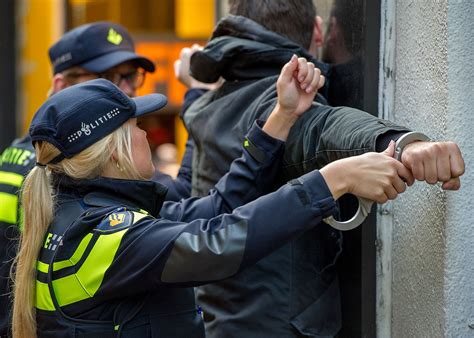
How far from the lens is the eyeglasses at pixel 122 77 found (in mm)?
4180

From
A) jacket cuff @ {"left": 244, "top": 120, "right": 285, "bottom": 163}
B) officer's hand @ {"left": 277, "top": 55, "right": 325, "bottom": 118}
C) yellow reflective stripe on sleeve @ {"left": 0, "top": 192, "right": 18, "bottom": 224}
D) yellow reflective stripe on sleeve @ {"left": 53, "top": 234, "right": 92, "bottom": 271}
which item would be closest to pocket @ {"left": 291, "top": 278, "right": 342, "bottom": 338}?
jacket cuff @ {"left": 244, "top": 120, "right": 285, "bottom": 163}

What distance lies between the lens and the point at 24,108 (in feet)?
24.8

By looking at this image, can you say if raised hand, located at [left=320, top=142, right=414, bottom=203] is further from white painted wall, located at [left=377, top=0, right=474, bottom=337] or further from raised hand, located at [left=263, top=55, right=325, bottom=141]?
raised hand, located at [left=263, top=55, right=325, bottom=141]

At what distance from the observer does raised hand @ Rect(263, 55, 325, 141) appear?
2709 mm

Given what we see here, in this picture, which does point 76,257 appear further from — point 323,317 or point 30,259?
point 323,317

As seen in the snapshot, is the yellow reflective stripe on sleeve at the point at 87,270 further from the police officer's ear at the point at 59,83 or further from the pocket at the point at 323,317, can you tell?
the police officer's ear at the point at 59,83

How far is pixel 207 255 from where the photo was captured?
7.79ft

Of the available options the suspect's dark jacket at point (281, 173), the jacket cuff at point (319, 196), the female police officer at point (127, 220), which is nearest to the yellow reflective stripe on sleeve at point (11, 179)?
the suspect's dark jacket at point (281, 173)

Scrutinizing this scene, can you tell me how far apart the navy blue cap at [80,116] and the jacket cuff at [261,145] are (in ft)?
1.20

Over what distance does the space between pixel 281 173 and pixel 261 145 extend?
0.16 metres

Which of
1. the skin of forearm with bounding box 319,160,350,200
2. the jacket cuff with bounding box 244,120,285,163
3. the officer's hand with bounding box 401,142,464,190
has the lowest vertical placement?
the jacket cuff with bounding box 244,120,285,163

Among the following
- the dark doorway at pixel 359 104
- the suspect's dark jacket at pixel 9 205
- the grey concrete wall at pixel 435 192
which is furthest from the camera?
the suspect's dark jacket at pixel 9 205

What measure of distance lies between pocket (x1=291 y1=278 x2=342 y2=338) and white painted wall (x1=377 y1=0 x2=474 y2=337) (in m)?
0.20

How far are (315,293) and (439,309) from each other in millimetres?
516
